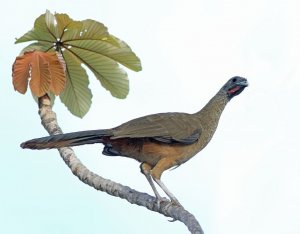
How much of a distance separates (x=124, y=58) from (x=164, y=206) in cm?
298

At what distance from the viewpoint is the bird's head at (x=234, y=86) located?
877 centimetres

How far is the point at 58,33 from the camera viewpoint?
385 inches

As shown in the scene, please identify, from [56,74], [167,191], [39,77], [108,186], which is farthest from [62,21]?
[167,191]

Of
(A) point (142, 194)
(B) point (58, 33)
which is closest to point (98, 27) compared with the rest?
(B) point (58, 33)

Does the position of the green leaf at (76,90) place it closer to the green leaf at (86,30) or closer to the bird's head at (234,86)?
the green leaf at (86,30)

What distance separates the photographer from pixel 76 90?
33.8 ft

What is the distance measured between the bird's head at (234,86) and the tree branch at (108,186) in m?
1.78

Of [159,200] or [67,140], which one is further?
[67,140]

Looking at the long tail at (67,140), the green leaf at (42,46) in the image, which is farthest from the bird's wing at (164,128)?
the green leaf at (42,46)

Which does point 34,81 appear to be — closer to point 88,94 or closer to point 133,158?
point 88,94

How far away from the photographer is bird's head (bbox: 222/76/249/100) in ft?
28.8

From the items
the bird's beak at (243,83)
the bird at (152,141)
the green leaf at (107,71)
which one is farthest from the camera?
the green leaf at (107,71)

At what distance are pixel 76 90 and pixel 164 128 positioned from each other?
2.49 m

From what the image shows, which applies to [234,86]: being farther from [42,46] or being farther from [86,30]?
[42,46]
